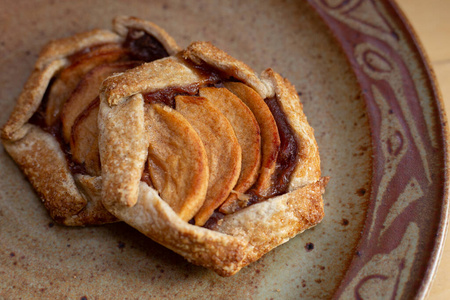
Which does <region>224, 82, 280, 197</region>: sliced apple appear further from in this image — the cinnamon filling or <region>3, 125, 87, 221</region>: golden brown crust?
<region>3, 125, 87, 221</region>: golden brown crust

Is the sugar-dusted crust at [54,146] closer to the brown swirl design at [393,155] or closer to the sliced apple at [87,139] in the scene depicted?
the sliced apple at [87,139]

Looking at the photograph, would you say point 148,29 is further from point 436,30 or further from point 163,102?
point 436,30

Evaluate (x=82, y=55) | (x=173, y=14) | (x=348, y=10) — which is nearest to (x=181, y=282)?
(x=82, y=55)

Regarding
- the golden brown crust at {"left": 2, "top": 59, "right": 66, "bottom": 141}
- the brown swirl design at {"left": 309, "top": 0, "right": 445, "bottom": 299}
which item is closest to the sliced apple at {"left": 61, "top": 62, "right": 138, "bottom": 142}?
the golden brown crust at {"left": 2, "top": 59, "right": 66, "bottom": 141}

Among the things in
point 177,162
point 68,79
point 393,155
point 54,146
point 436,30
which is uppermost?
point 436,30

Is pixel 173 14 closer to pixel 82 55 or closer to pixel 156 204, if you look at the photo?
pixel 82 55

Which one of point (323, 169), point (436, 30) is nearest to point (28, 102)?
point (323, 169)
